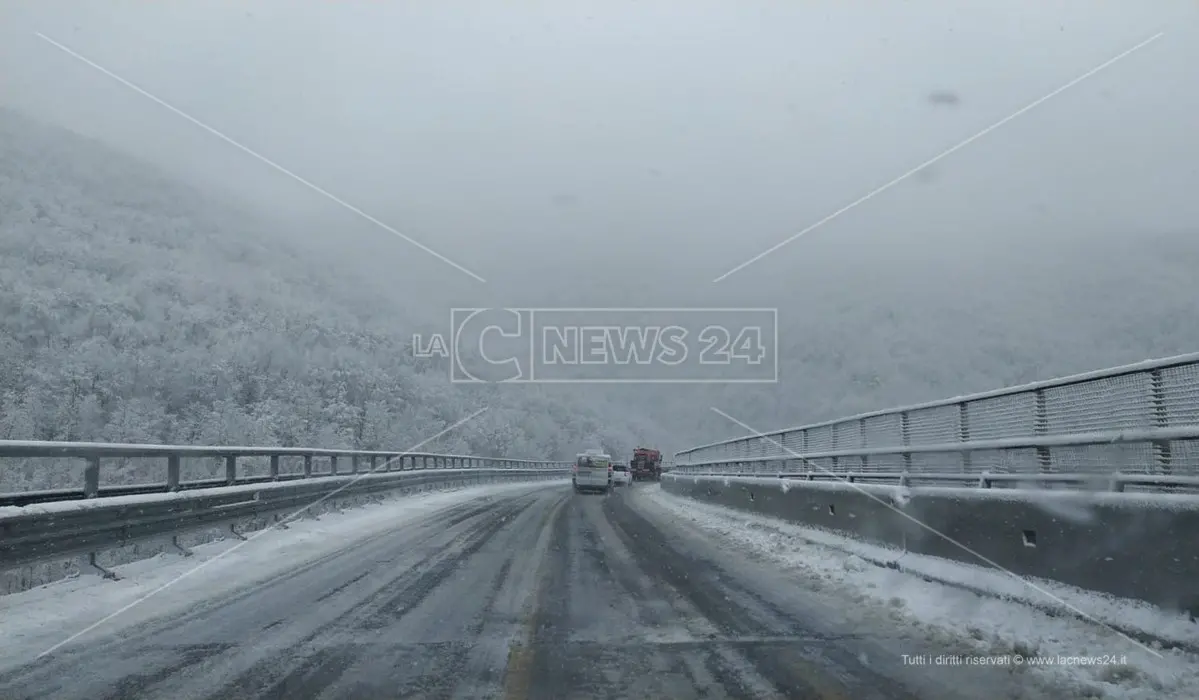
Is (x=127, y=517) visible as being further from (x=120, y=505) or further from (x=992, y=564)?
(x=992, y=564)

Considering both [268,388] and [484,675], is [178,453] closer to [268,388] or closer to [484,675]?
[484,675]

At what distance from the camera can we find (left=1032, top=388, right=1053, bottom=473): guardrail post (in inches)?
296

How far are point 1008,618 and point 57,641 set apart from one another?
25.1 ft

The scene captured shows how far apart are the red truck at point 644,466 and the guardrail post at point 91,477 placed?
213 ft

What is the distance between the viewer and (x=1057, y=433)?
25.1 feet

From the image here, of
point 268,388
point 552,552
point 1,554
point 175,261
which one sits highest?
point 175,261

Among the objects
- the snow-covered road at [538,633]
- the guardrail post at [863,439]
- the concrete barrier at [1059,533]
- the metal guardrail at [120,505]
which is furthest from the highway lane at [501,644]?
the guardrail post at [863,439]

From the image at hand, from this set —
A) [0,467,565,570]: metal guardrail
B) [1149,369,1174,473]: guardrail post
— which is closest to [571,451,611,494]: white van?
[0,467,565,570]: metal guardrail

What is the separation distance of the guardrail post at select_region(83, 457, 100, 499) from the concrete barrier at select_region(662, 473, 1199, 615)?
8.96 meters

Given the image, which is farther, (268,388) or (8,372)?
(268,388)

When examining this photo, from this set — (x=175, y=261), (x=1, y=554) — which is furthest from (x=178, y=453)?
(x=175, y=261)

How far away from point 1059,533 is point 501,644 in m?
4.58

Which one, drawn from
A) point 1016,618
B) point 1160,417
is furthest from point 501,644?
point 1160,417

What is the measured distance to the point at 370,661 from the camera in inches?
228
